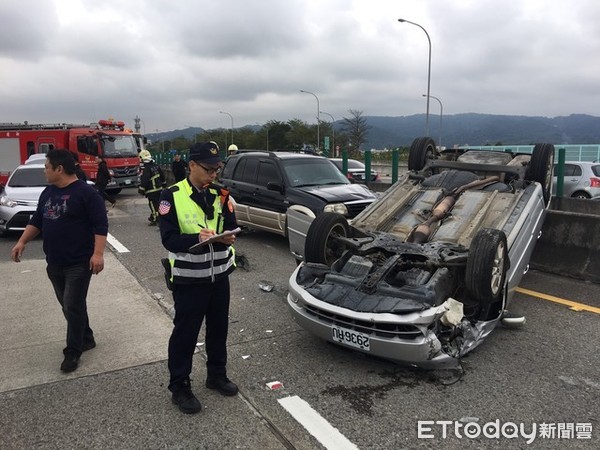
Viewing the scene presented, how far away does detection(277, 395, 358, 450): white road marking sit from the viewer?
117 inches

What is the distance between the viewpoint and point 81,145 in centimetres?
1897

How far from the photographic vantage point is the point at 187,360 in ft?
11.1

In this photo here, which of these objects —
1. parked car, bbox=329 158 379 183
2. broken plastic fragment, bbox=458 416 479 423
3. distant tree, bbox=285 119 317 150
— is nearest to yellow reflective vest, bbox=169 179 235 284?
broken plastic fragment, bbox=458 416 479 423

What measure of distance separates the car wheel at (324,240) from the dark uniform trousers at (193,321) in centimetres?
161

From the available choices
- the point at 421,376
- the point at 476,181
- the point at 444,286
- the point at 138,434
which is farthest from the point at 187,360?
the point at 476,181

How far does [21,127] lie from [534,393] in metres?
22.4

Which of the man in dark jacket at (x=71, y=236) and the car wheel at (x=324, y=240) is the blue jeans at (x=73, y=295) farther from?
the car wheel at (x=324, y=240)

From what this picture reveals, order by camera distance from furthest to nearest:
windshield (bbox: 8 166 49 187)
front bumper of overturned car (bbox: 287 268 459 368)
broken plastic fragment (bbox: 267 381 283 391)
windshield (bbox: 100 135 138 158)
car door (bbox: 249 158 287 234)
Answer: windshield (bbox: 100 135 138 158), windshield (bbox: 8 166 49 187), car door (bbox: 249 158 287 234), broken plastic fragment (bbox: 267 381 283 391), front bumper of overturned car (bbox: 287 268 459 368)

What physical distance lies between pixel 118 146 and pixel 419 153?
1615 cm

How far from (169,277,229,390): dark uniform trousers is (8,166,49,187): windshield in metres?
8.95

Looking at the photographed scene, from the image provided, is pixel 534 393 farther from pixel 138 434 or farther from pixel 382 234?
pixel 138 434

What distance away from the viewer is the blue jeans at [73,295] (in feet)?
13.1

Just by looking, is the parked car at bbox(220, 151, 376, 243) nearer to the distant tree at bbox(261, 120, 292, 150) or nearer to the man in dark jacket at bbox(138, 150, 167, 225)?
the man in dark jacket at bbox(138, 150, 167, 225)

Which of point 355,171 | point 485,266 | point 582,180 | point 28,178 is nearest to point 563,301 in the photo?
point 485,266
